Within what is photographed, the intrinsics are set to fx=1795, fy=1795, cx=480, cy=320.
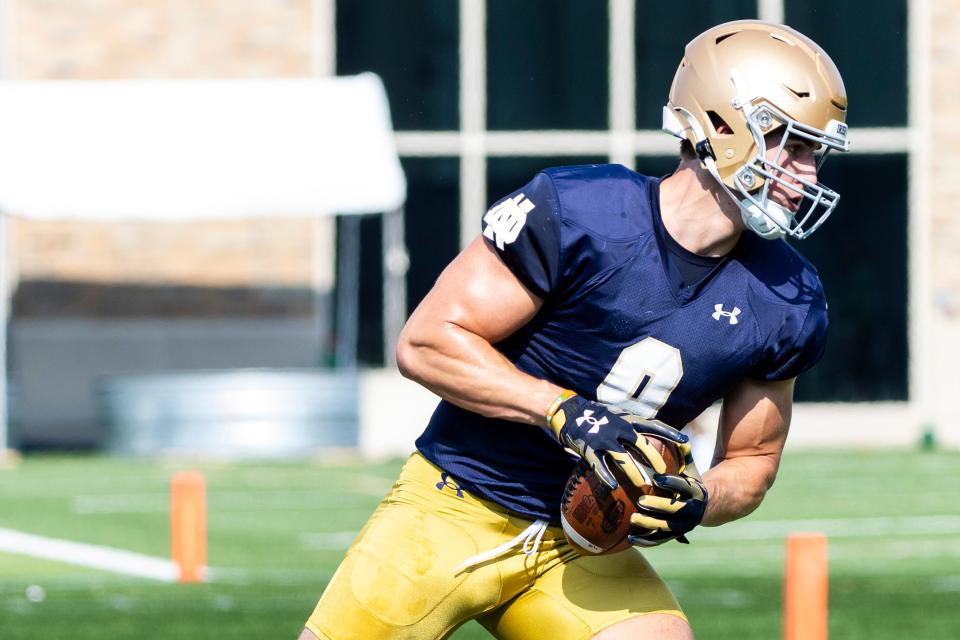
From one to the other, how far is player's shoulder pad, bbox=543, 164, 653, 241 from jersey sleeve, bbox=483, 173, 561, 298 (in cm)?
4

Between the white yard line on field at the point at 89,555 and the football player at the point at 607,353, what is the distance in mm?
5396

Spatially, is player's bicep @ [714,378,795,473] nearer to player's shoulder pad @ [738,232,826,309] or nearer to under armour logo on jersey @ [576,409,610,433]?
player's shoulder pad @ [738,232,826,309]

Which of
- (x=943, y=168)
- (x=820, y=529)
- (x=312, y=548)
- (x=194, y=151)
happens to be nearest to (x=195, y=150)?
(x=194, y=151)

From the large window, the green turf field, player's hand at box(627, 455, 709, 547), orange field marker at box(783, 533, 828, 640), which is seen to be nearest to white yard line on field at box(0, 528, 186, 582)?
the green turf field

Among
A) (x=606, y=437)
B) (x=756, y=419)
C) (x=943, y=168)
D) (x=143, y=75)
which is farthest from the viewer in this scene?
(x=943, y=168)

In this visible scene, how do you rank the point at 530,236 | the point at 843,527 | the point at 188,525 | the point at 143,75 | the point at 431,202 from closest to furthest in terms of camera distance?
the point at 530,236 → the point at 188,525 → the point at 843,527 → the point at 143,75 → the point at 431,202

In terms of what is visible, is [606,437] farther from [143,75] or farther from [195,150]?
[143,75]

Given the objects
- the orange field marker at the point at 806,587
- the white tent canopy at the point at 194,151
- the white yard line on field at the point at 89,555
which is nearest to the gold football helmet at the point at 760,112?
the orange field marker at the point at 806,587

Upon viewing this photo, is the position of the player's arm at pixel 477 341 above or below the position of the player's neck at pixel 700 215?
below

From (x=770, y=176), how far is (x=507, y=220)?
1.96 ft

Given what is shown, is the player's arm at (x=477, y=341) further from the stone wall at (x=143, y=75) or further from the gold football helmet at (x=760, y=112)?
the stone wall at (x=143, y=75)

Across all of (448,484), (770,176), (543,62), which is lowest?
(543,62)

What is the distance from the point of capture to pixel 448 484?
4.23 m

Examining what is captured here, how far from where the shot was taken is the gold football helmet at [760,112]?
13.1 ft
